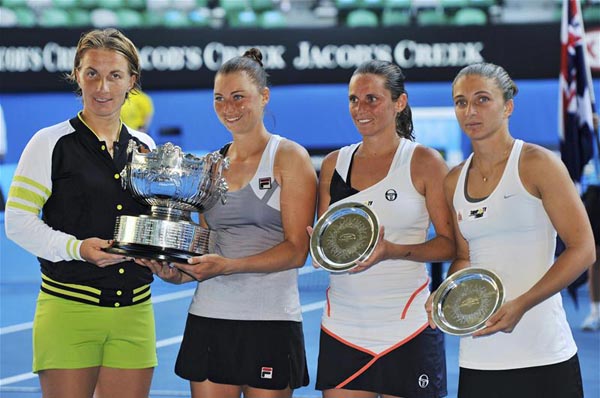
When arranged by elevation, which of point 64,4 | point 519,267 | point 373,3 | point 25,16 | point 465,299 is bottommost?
point 465,299

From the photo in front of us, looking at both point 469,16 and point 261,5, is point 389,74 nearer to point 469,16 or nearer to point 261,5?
point 469,16

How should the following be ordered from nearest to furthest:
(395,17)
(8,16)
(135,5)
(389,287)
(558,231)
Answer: (558,231) → (389,287) → (395,17) → (8,16) → (135,5)

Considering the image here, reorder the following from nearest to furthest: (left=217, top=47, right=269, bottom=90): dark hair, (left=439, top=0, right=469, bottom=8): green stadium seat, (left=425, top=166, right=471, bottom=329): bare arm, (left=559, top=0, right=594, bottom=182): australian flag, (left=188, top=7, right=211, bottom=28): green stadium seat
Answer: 1. (left=425, top=166, right=471, bottom=329): bare arm
2. (left=217, top=47, right=269, bottom=90): dark hair
3. (left=559, top=0, right=594, bottom=182): australian flag
4. (left=188, top=7, right=211, bottom=28): green stadium seat
5. (left=439, top=0, right=469, bottom=8): green stadium seat

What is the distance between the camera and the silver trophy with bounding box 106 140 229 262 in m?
3.40

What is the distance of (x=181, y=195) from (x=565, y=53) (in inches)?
186

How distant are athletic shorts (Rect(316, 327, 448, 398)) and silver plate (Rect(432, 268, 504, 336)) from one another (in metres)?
0.37

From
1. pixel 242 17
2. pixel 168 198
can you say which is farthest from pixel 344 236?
pixel 242 17

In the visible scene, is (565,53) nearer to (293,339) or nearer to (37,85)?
(293,339)

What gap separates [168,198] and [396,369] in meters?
1.04

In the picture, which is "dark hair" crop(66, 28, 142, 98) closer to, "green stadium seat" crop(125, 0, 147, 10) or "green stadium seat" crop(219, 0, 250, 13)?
"green stadium seat" crop(219, 0, 250, 13)

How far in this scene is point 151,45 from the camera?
12211 mm

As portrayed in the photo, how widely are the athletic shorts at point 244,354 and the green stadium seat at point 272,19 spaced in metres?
9.18

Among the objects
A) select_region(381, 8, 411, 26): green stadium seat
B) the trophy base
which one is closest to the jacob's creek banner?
select_region(381, 8, 411, 26): green stadium seat

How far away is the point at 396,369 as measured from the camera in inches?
141
